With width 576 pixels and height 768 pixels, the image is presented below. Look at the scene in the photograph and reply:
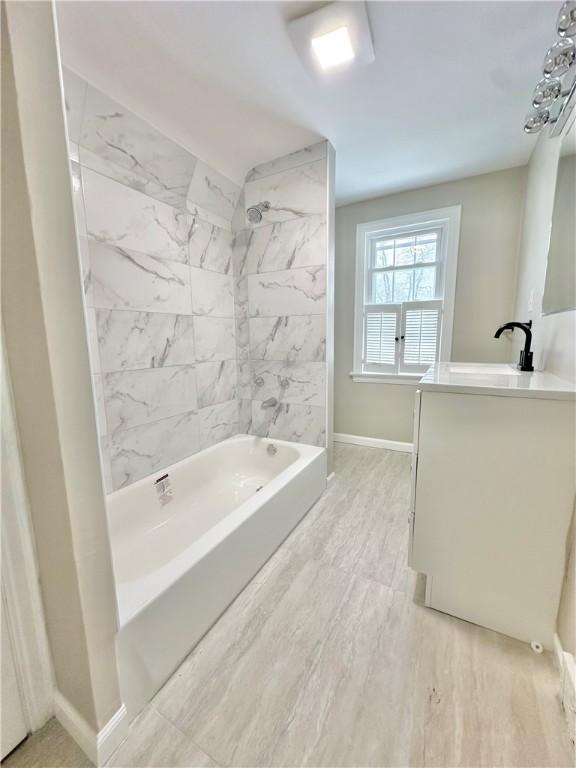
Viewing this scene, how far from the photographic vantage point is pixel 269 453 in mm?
2463

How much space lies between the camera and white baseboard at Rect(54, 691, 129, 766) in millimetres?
836

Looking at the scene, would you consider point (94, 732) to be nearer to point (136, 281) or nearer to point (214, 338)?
point (136, 281)

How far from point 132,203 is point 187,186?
1.53 feet

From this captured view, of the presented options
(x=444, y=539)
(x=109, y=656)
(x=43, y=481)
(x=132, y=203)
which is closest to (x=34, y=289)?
(x=43, y=481)

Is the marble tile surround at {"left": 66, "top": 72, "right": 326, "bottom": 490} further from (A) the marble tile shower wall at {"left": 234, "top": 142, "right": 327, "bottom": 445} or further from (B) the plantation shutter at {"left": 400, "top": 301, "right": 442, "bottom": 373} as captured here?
(B) the plantation shutter at {"left": 400, "top": 301, "right": 442, "bottom": 373}

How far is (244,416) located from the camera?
2736 millimetres

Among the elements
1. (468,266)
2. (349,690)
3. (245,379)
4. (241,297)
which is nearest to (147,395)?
(245,379)

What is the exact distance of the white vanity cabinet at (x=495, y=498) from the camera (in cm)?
102

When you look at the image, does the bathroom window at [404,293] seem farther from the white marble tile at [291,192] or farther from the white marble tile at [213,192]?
the white marble tile at [213,192]

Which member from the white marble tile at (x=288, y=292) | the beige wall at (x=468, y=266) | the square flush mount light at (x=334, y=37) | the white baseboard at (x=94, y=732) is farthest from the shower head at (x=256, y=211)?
the white baseboard at (x=94, y=732)

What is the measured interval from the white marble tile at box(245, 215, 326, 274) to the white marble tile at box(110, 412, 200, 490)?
4.43ft

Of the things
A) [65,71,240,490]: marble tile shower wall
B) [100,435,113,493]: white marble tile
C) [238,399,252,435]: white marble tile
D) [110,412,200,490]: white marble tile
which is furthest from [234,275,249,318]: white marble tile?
[100,435,113,493]: white marble tile

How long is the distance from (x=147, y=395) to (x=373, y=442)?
228cm

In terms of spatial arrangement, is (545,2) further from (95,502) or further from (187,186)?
(95,502)
